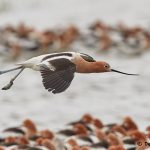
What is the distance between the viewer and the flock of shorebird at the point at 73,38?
10.6m

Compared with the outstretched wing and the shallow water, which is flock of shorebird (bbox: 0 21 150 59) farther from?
the outstretched wing

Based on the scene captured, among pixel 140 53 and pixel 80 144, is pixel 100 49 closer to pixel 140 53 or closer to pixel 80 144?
pixel 140 53

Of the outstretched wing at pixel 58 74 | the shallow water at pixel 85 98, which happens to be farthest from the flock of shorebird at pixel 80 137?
the outstretched wing at pixel 58 74

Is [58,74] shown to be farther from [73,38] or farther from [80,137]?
[73,38]

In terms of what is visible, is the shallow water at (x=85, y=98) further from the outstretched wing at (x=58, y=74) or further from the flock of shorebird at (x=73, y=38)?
the outstretched wing at (x=58, y=74)

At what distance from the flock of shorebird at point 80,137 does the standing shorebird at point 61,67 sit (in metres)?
1.63

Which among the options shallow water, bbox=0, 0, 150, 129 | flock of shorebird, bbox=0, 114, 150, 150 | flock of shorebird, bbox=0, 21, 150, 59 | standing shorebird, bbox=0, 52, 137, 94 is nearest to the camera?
standing shorebird, bbox=0, 52, 137, 94

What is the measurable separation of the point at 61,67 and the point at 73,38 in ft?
23.7

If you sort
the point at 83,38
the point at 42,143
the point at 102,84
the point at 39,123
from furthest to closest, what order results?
the point at 83,38, the point at 102,84, the point at 39,123, the point at 42,143

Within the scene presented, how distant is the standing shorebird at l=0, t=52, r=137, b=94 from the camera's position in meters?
3.59

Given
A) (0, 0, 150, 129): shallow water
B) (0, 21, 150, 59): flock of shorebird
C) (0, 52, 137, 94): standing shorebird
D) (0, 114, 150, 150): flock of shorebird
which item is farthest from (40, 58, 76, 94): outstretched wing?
(0, 21, 150, 59): flock of shorebird

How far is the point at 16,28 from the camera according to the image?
11539 mm

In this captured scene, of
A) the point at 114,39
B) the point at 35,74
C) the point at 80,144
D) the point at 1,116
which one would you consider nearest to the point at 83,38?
the point at 114,39

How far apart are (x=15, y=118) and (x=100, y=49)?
3434 millimetres
